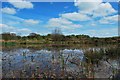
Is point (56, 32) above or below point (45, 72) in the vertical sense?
above

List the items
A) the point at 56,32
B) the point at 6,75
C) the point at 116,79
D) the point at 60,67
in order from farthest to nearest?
the point at 56,32 < the point at 60,67 < the point at 6,75 < the point at 116,79

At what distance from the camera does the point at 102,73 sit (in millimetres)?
8086

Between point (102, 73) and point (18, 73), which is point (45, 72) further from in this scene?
point (102, 73)

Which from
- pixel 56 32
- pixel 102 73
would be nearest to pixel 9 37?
pixel 56 32

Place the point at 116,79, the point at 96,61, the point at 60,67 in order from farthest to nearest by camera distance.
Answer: the point at 96,61 < the point at 60,67 < the point at 116,79

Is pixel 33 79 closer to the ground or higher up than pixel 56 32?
closer to the ground

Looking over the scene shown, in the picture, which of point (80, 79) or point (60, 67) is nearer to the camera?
point (80, 79)

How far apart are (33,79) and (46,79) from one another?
0.42m

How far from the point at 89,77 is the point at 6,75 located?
298 centimetres

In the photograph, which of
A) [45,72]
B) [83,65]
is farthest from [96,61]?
[45,72]

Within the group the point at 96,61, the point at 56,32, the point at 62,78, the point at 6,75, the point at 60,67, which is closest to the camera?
the point at 62,78

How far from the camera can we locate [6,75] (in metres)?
7.80

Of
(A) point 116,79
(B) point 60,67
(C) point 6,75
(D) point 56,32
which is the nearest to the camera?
(A) point 116,79

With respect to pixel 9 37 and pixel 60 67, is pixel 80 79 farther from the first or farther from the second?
pixel 9 37
